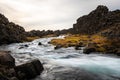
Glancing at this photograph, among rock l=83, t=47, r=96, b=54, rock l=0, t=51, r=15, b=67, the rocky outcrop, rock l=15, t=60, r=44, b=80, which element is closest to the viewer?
the rocky outcrop

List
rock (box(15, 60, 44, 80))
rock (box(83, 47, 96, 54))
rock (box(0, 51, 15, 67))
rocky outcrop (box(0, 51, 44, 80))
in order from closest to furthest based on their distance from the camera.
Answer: rocky outcrop (box(0, 51, 44, 80))
rock (box(15, 60, 44, 80))
rock (box(0, 51, 15, 67))
rock (box(83, 47, 96, 54))

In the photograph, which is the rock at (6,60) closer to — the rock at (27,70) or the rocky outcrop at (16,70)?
the rocky outcrop at (16,70)

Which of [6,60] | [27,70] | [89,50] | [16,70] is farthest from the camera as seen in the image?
[89,50]

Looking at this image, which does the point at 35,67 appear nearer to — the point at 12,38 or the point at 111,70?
the point at 111,70

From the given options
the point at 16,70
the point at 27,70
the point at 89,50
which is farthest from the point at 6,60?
the point at 89,50

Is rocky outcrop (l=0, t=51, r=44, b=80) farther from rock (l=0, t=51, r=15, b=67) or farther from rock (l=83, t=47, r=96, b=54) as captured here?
rock (l=83, t=47, r=96, b=54)

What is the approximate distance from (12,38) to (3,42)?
7460 millimetres

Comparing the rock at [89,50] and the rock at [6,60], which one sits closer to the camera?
the rock at [6,60]

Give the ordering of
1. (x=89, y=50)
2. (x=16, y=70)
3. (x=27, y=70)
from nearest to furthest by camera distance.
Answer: (x=16, y=70) → (x=27, y=70) → (x=89, y=50)

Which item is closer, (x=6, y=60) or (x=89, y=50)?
(x=6, y=60)

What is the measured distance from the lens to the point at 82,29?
12581 cm

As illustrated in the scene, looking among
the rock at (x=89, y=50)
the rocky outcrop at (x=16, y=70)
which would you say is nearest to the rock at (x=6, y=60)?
the rocky outcrop at (x=16, y=70)

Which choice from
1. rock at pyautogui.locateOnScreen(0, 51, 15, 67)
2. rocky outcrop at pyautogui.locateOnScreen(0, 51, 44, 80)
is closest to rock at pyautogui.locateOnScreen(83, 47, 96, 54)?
rocky outcrop at pyautogui.locateOnScreen(0, 51, 44, 80)

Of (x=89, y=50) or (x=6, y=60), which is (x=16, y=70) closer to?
(x=6, y=60)
